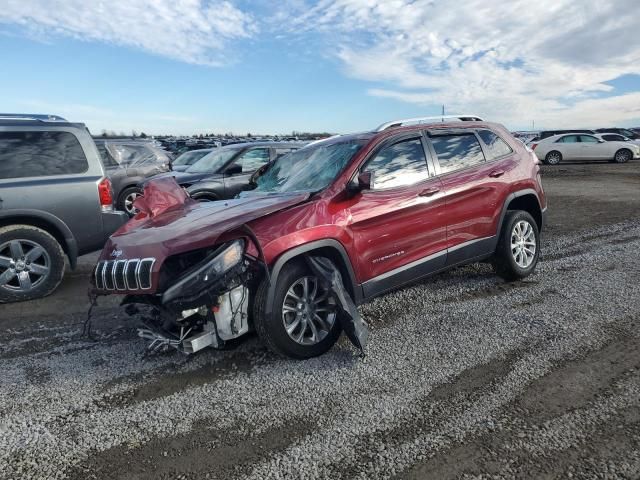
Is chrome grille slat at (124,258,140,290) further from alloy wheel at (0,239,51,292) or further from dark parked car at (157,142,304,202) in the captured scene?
dark parked car at (157,142,304,202)

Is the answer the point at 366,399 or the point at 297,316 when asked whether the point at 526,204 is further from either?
the point at 366,399

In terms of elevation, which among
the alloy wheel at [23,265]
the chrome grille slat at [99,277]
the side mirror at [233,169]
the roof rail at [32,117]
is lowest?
the alloy wheel at [23,265]

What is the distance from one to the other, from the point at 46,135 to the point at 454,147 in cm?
477

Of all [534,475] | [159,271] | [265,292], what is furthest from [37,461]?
[534,475]

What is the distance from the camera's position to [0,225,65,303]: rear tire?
5.48 m

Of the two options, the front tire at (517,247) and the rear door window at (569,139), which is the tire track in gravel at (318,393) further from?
the rear door window at (569,139)

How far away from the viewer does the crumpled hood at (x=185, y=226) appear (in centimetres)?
338

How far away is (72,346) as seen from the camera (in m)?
4.18

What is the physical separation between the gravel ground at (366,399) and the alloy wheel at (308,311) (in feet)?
0.67

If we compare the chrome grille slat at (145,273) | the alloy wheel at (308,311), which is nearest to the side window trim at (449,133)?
the alloy wheel at (308,311)

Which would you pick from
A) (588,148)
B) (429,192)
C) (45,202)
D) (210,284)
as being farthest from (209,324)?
(588,148)

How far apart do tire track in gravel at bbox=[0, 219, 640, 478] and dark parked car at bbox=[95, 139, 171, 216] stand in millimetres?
7936

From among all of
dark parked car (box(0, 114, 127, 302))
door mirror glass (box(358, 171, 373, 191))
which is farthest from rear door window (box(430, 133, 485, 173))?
dark parked car (box(0, 114, 127, 302))

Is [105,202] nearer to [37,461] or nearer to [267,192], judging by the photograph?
[267,192]
